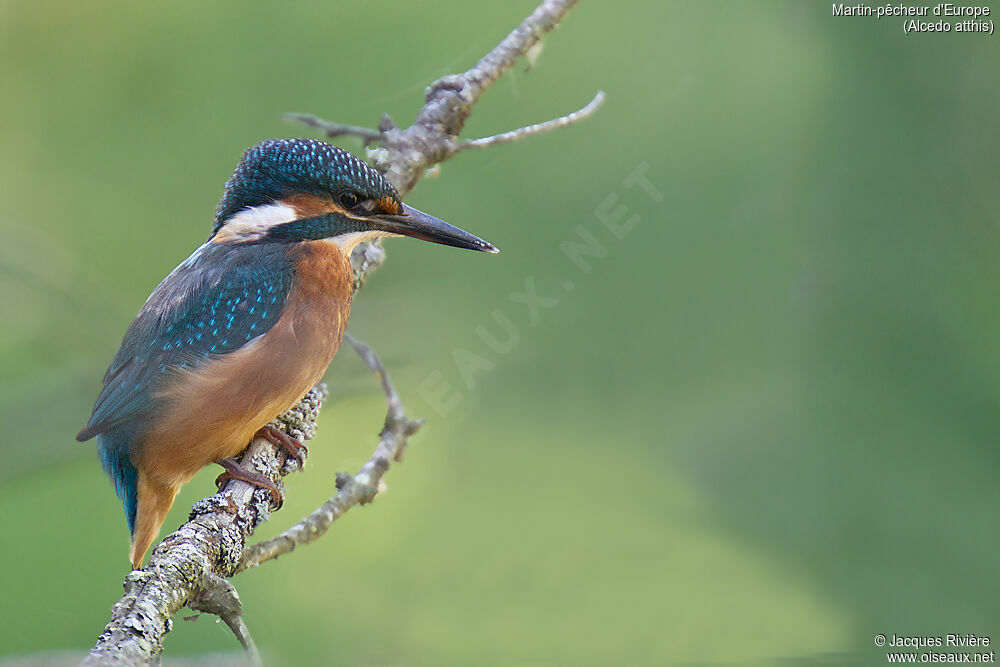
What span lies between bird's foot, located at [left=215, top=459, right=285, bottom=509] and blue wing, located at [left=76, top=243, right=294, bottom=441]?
0.50 ft

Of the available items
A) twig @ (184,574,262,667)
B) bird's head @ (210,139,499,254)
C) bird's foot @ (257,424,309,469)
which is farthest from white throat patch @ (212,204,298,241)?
twig @ (184,574,262,667)

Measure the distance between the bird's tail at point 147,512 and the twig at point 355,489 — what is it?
348mm

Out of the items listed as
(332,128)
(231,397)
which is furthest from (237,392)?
(332,128)

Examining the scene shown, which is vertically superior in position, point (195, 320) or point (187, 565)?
point (195, 320)

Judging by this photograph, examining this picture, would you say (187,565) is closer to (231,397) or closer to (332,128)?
(231,397)

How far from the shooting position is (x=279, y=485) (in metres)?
1.38

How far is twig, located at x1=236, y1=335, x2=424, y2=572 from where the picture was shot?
1108 millimetres

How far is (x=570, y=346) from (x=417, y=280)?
71 cm

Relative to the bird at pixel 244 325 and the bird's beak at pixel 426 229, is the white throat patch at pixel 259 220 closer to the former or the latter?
the bird at pixel 244 325

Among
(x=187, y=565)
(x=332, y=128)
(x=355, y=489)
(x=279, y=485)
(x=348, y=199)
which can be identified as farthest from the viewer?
(x=332, y=128)

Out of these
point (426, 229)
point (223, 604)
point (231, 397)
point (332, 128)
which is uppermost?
point (332, 128)

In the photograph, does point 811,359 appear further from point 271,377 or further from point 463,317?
point 271,377

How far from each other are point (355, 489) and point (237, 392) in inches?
10.4

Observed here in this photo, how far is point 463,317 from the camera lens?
2.49 meters
